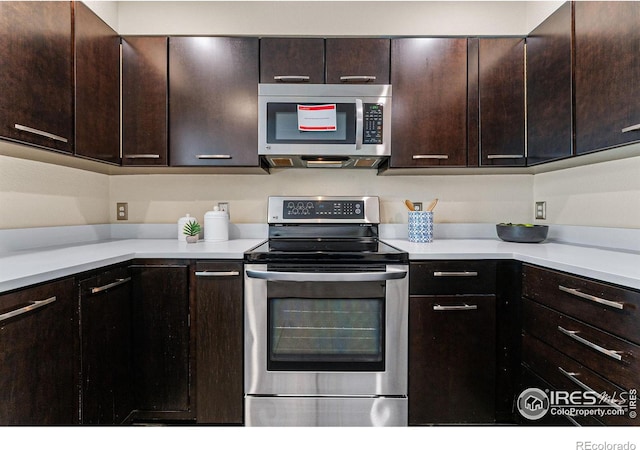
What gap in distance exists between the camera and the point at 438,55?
1.98 meters

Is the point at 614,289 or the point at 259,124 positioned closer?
the point at 614,289

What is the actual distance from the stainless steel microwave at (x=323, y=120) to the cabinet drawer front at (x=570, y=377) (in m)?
1.20

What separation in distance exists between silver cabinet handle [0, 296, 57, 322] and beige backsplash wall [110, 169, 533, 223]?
123 cm

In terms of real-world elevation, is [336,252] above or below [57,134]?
below

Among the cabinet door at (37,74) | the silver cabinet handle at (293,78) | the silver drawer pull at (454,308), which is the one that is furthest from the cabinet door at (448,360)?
the cabinet door at (37,74)

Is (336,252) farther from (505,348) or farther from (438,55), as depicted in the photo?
(438,55)

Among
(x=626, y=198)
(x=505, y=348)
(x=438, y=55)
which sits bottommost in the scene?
(x=505, y=348)

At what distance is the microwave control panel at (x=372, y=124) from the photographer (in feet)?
6.43

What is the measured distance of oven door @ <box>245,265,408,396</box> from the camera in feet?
5.38

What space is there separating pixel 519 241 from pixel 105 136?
2374 mm

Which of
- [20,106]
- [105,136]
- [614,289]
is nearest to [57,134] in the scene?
[20,106]

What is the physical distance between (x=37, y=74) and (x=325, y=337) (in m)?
1.66

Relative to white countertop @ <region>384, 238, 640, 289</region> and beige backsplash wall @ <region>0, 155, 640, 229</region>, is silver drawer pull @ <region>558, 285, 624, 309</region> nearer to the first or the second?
white countertop @ <region>384, 238, 640, 289</region>

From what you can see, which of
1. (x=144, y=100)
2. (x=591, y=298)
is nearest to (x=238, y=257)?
(x=144, y=100)
